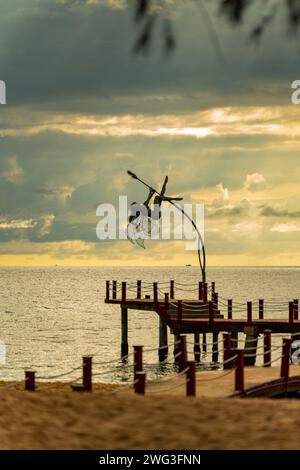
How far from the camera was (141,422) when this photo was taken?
1318cm

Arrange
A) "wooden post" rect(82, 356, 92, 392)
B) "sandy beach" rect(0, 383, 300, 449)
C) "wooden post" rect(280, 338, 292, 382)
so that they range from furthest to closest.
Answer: "wooden post" rect(280, 338, 292, 382) → "wooden post" rect(82, 356, 92, 392) → "sandy beach" rect(0, 383, 300, 449)

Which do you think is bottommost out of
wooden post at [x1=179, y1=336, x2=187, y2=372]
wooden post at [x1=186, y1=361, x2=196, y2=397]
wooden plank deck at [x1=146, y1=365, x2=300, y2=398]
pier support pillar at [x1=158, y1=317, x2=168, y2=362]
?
pier support pillar at [x1=158, y1=317, x2=168, y2=362]

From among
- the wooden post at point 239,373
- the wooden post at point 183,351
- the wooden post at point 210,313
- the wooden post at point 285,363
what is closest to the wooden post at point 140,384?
the wooden post at point 239,373

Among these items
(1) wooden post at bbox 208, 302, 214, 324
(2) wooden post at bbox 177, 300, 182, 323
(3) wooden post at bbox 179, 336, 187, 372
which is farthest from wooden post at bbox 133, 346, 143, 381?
(2) wooden post at bbox 177, 300, 182, 323

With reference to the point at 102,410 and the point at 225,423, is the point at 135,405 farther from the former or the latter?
the point at 225,423

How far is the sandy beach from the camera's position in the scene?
12.1 metres

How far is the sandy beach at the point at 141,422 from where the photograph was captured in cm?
1215

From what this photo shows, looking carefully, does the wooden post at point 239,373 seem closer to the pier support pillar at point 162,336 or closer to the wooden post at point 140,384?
the wooden post at point 140,384

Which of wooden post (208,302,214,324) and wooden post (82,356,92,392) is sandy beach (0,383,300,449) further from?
wooden post (208,302,214,324)

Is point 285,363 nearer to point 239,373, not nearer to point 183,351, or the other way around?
point 239,373

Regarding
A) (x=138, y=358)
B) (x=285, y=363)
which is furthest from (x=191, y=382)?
(x=285, y=363)

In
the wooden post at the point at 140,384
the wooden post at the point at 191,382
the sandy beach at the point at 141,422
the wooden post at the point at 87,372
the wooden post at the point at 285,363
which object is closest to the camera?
the sandy beach at the point at 141,422

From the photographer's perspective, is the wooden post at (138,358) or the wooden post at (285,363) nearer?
the wooden post at (138,358)
